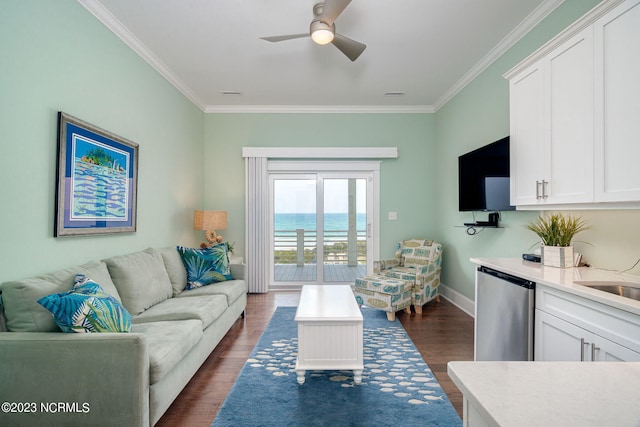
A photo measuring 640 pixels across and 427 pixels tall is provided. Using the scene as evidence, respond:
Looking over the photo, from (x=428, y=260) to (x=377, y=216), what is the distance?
1106mm

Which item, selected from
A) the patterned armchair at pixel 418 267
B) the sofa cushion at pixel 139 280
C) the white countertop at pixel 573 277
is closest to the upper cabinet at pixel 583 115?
the white countertop at pixel 573 277

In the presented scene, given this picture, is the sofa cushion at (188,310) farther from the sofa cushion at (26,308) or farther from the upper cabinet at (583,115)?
the upper cabinet at (583,115)

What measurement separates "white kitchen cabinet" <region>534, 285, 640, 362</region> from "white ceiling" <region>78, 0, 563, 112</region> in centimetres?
229

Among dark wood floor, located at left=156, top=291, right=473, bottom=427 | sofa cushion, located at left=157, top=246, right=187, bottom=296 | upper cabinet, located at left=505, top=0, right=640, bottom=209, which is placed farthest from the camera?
sofa cushion, located at left=157, top=246, right=187, bottom=296

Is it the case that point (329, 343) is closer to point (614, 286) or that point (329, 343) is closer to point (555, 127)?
point (614, 286)

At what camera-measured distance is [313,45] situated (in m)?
3.29

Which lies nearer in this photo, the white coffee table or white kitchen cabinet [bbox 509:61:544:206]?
white kitchen cabinet [bbox 509:61:544:206]

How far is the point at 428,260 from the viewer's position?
176 inches

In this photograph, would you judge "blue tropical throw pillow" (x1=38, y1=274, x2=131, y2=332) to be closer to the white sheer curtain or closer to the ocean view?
the white sheer curtain

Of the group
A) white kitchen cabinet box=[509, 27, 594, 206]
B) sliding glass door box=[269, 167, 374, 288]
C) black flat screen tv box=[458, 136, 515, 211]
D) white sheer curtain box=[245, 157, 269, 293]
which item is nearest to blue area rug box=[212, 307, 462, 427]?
white kitchen cabinet box=[509, 27, 594, 206]

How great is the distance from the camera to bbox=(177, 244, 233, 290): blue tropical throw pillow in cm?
350

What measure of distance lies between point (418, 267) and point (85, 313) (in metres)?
→ 3.47

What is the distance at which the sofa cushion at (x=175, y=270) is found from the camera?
330 centimetres

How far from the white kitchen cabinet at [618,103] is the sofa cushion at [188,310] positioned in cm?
264
